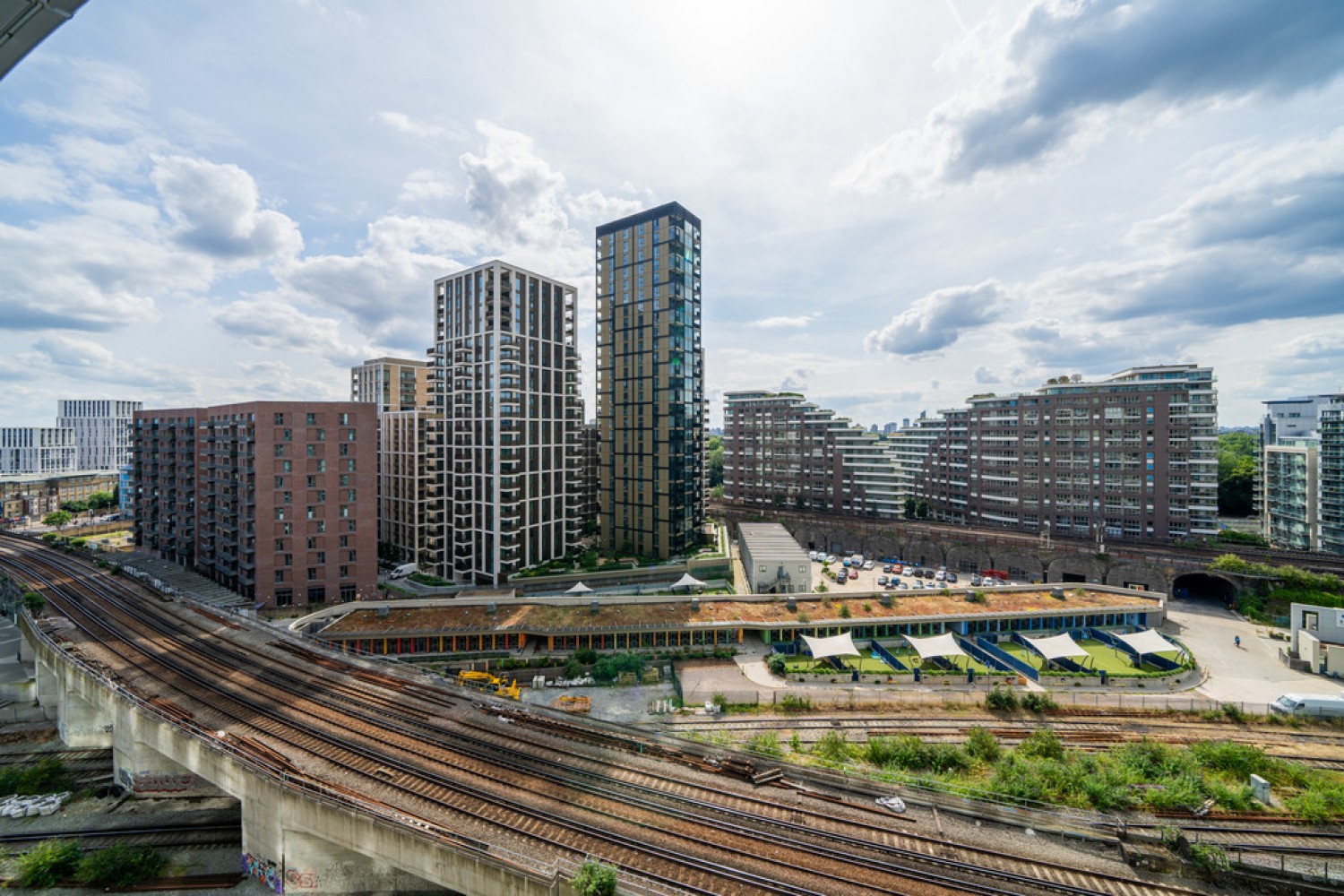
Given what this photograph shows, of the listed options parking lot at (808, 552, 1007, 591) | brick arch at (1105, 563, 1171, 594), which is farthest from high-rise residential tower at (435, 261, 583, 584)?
brick arch at (1105, 563, 1171, 594)

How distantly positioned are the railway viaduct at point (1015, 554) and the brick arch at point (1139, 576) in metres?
0.08

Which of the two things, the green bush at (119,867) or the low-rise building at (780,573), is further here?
the low-rise building at (780,573)

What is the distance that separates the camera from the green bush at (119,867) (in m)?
28.1

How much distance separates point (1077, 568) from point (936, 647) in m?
40.7

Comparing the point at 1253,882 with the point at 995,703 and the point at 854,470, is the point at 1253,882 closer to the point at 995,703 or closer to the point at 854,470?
the point at 995,703

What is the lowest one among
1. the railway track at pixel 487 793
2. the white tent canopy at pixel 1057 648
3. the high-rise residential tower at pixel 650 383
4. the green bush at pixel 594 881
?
the white tent canopy at pixel 1057 648

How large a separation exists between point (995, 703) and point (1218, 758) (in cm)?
1121

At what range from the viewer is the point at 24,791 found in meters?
35.6

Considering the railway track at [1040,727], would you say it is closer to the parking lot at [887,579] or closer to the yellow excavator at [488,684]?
the yellow excavator at [488,684]

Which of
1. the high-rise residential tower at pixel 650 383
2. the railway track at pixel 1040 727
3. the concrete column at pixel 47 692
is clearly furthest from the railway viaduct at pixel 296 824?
the high-rise residential tower at pixel 650 383

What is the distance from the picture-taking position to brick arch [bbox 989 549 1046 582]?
73125mm

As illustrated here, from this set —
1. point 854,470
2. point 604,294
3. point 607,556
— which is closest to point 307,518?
point 607,556

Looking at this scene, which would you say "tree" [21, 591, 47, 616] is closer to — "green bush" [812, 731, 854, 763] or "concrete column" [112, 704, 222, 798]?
"concrete column" [112, 704, 222, 798]

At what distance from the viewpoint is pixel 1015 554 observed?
245ft
